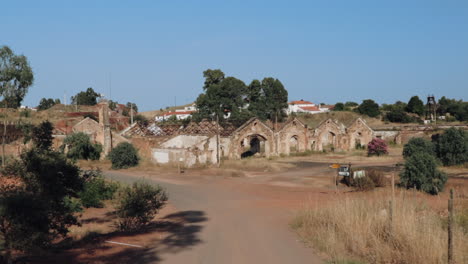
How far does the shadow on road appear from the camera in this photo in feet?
31.7

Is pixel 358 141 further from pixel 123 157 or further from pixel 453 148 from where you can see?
pixel 123 157

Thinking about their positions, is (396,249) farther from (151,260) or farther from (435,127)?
(435,127)

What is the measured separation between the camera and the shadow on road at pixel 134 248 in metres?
9.66

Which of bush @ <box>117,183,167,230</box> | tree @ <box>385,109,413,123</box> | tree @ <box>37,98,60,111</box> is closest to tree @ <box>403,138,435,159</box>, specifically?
bush @ <box>117,183,167,230</box>

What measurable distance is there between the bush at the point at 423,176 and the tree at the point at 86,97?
250 ft

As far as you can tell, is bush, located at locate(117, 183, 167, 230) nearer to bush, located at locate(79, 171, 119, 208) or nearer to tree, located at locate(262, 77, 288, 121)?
bush, located at locate(79, 171, 119, 208)

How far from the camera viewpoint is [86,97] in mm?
86625

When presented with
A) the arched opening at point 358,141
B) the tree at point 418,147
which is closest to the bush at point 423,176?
the tree at point 418,147

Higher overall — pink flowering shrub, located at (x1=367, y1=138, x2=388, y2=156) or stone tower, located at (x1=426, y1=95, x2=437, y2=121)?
stone tower, located at (x1=426, y1=95, x2=437, y2=121)

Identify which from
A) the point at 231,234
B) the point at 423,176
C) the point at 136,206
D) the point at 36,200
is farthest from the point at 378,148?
the point at 36,200

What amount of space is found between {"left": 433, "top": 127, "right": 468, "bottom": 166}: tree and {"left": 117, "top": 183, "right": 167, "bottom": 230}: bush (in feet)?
80.1

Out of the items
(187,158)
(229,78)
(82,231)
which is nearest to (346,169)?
(187,158)

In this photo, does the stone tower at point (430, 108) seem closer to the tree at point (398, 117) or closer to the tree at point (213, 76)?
the tree at point (398, 117)

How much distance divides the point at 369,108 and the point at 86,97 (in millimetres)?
55370
